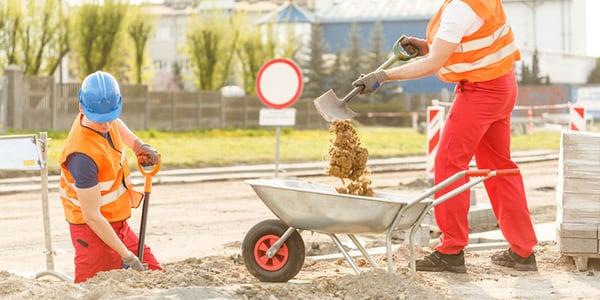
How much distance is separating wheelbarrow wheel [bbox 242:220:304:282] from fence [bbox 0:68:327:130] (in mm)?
27885

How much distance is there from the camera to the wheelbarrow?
642 centimetres

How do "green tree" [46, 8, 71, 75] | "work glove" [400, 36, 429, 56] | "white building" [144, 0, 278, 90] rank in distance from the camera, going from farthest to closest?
"white building" [144, 0, 278, 90], "green tree" [46, 8, 71, 75], "work glove" [400, 36, 429, 56]

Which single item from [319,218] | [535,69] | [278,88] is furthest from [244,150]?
[535,69]

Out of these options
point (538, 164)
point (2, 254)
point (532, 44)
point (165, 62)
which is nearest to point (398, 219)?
point (2, 254)

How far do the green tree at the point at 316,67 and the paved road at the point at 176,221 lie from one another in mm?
51566

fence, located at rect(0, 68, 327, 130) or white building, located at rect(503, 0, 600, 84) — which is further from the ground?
white building, located at rect(503, 0, 600, 84)

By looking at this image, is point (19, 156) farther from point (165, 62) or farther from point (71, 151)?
point (165, 62)

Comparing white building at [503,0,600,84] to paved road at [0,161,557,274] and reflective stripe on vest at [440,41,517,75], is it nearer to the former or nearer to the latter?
paved road at [0,161,557,274]

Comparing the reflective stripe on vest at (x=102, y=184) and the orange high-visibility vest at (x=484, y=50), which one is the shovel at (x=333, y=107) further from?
the reflective stripe on vest at (x=102, y=184)

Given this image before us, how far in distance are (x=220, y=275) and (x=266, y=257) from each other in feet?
1.16

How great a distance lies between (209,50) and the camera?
56.1 meters

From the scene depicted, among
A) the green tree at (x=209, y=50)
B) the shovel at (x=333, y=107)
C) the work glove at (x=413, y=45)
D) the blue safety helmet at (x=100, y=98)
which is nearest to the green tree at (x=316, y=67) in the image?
the green tree at (x=209, y=50)

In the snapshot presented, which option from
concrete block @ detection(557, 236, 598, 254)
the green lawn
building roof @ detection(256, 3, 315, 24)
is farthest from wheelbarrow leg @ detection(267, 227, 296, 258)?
building roof @ detection(256, 3, 315, 24)

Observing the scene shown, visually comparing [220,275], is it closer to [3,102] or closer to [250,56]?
[3,102]
